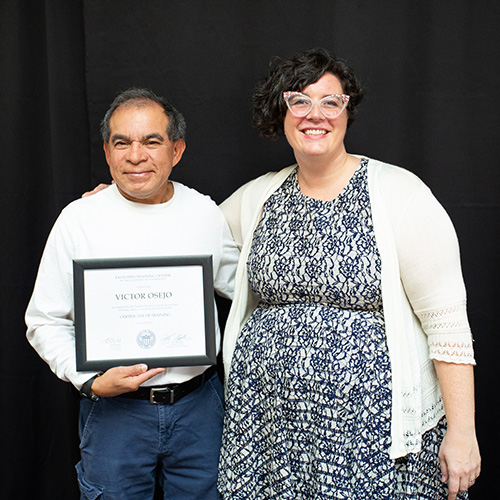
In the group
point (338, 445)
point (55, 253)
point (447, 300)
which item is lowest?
point (338, 445)

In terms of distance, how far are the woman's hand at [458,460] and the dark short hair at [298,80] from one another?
941mm

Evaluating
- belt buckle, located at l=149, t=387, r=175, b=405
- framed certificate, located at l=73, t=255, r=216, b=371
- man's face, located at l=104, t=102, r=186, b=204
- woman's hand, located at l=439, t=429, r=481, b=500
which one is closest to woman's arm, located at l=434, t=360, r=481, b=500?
woman's hand, located at l=439, t=429, r=481, b=500

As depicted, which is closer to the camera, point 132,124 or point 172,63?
point 132,124

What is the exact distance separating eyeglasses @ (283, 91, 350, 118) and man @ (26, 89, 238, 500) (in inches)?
13.6

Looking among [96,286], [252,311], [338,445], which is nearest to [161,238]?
[96,286]

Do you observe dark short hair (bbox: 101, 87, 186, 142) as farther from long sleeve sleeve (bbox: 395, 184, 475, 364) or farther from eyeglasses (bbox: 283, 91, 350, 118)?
long sleeve sleeve (bbox: 395, 184, 475, 364)

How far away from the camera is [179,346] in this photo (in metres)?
1.67

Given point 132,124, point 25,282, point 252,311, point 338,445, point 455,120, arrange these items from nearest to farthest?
1. point 338,445
2. point 132,124
3. point 252,311
4. point 455,120
5. point 25,282

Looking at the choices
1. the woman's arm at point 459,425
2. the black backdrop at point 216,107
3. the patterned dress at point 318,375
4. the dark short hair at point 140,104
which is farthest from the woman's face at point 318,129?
the woman's arm at point 459,425

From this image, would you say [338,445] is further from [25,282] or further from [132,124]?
[25,282]

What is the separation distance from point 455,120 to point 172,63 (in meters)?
1.01

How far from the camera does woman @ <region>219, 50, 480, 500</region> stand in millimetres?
1601

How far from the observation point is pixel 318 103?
173 centimetres

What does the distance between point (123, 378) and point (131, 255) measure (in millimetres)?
341
